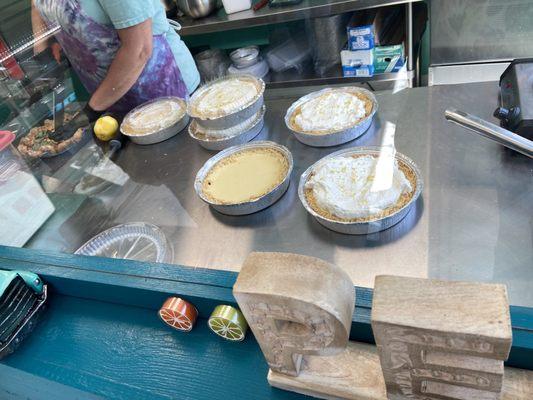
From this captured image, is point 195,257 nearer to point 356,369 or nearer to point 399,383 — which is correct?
point 356,369

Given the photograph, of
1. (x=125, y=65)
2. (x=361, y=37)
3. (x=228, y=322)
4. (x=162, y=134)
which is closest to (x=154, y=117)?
Answer: (x=162, y=134)

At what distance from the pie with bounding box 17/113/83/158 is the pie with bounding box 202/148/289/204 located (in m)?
0.68

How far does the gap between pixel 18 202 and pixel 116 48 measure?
952 millimetres

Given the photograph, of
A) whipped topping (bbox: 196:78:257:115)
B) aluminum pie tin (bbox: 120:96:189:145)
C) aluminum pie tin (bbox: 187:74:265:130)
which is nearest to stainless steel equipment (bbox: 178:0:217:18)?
whipped topping (bbox: 196:78:257:115)

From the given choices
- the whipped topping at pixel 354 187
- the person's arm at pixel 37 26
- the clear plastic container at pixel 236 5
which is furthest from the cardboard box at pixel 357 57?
the person's arm at pixel 37 26

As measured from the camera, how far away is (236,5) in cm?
292

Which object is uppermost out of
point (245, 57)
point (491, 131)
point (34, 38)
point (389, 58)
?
point (34, 38)

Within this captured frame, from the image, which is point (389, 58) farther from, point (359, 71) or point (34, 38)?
point (34, 38)

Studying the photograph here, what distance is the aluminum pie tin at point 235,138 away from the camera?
1586mm

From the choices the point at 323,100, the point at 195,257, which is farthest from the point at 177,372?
the point at 323,100

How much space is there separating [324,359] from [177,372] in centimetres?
38

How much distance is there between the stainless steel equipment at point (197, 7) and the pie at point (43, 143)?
170 centimetres

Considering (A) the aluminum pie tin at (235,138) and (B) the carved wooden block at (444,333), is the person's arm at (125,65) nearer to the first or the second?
(A) the aluminum pie tin at (235,138)

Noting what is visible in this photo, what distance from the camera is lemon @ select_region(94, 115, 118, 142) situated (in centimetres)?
180
